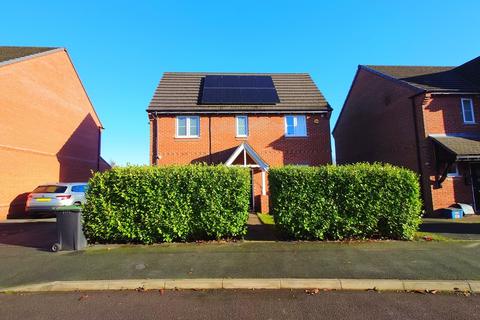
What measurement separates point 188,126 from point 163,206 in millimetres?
9390

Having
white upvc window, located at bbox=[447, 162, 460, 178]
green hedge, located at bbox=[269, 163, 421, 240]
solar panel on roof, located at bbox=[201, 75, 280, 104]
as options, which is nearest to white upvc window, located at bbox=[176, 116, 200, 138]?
solar panel on roof, located at bbox=[201, 75, 280, 104]

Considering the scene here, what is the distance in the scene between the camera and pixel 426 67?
20.8m

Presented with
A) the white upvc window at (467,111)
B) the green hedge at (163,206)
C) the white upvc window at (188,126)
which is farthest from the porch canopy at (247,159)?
the white upvc window at (467,111)

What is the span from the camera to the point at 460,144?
14461mm

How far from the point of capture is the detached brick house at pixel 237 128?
17.0 metres

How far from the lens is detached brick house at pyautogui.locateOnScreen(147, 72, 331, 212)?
1695cm

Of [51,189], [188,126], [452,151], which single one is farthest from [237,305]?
[188,126]

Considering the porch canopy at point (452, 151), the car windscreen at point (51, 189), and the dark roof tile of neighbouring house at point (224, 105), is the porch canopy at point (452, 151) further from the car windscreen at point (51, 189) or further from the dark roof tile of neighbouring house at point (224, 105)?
the car windscreen at point (51, 189)

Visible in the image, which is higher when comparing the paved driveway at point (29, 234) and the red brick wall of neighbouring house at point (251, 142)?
the red brick wall of neighbouring house at point (251, 142)

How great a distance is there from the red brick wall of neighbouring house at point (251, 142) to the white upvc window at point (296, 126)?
22cm

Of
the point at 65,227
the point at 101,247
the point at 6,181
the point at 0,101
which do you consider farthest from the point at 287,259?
the point at 0,101

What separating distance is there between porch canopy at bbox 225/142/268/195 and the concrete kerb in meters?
9.34

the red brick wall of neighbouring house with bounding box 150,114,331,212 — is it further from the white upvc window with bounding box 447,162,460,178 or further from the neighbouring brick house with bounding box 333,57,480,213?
the white upvc window with bounding box 447,162,460,178

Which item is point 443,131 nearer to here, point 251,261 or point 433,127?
point 433,127
